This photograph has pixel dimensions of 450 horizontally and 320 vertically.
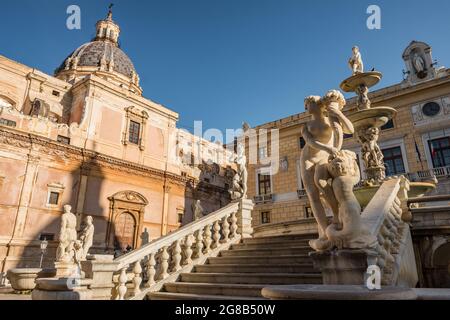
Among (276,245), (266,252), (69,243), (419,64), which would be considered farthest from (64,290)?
(419,64)

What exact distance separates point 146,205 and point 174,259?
17.8m

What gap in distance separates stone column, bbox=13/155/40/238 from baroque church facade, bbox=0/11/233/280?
50 millimetres

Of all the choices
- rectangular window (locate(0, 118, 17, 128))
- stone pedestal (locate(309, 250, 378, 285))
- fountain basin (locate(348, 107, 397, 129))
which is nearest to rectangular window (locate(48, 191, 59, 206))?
rectangular window (locate(0, 118, 17, 128))

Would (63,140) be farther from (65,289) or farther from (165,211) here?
(65,289)

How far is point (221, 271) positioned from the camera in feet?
22.2

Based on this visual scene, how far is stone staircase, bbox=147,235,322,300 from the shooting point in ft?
17.7

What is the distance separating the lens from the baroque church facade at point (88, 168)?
17875mm

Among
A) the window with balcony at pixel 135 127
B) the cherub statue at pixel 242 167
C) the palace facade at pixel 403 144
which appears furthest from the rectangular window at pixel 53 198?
the cherub statue at pixel 242 167

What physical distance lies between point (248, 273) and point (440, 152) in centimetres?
2054

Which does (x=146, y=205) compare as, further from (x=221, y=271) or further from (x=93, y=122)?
(x=221, y=271)

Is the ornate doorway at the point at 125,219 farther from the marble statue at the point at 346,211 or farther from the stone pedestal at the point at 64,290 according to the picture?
the marble statue at the point at 346,211

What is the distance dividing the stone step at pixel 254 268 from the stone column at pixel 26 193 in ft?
49.5

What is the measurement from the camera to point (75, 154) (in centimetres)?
2070

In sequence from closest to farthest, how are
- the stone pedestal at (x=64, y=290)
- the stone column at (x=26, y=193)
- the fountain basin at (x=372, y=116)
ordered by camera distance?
the stone pedestal at (x=64, y=290)
the fountain basin at (x=372, y=116)
the stone column at (x=26, y=193)
